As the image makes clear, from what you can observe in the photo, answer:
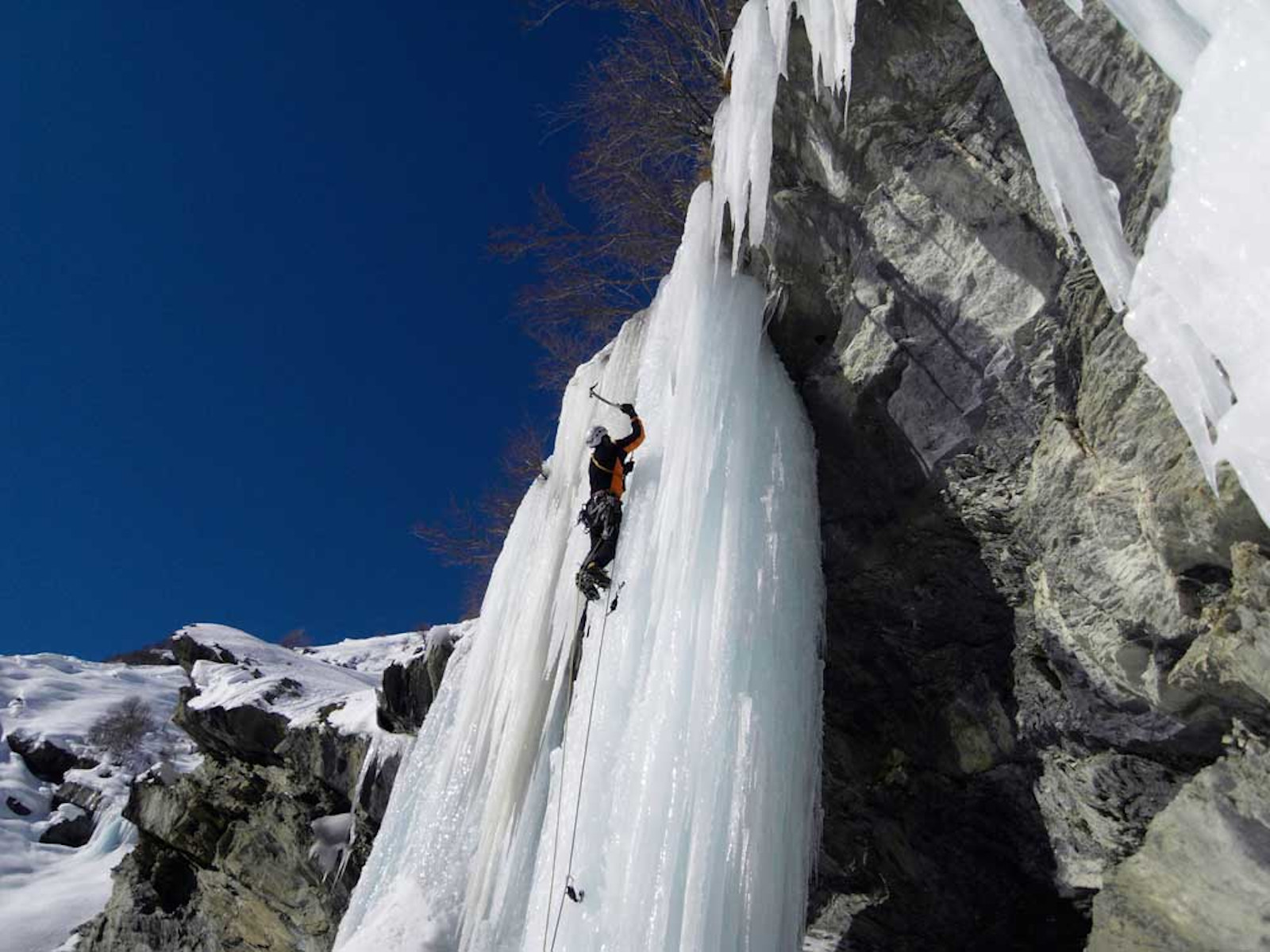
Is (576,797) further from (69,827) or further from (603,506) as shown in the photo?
(69,827)

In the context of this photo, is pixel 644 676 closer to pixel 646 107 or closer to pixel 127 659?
pixel 646 107

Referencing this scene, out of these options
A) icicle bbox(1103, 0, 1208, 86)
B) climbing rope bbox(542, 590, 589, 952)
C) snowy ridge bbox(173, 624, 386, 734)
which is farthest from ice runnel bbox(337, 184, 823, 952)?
snowy ridge bbox(173, 624, 386, 734)

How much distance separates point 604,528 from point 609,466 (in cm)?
33

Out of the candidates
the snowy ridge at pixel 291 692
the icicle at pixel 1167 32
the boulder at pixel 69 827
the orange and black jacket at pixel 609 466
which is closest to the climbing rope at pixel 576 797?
the orange and black jacket at pixel 609 466

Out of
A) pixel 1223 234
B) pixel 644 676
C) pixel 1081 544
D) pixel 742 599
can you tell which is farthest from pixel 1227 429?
pixel 644 676

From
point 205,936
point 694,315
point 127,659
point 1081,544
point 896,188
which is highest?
point 127,659

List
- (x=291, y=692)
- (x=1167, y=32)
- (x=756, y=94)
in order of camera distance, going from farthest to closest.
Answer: (x=291, y=692)
(x=756, y=94)
(x=1167, y=32)

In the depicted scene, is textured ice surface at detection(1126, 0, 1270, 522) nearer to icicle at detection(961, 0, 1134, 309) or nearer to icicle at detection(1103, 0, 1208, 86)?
icicle at detection(1103, 0, 1208, 86)

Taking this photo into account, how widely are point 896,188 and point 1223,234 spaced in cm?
223

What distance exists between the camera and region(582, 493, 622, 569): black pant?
405cm

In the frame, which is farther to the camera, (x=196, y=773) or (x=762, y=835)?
(x=196, y=773)

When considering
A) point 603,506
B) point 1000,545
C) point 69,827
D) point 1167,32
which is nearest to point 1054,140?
point 1167,32

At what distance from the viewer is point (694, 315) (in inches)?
164

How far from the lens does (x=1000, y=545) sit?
3674 mm
